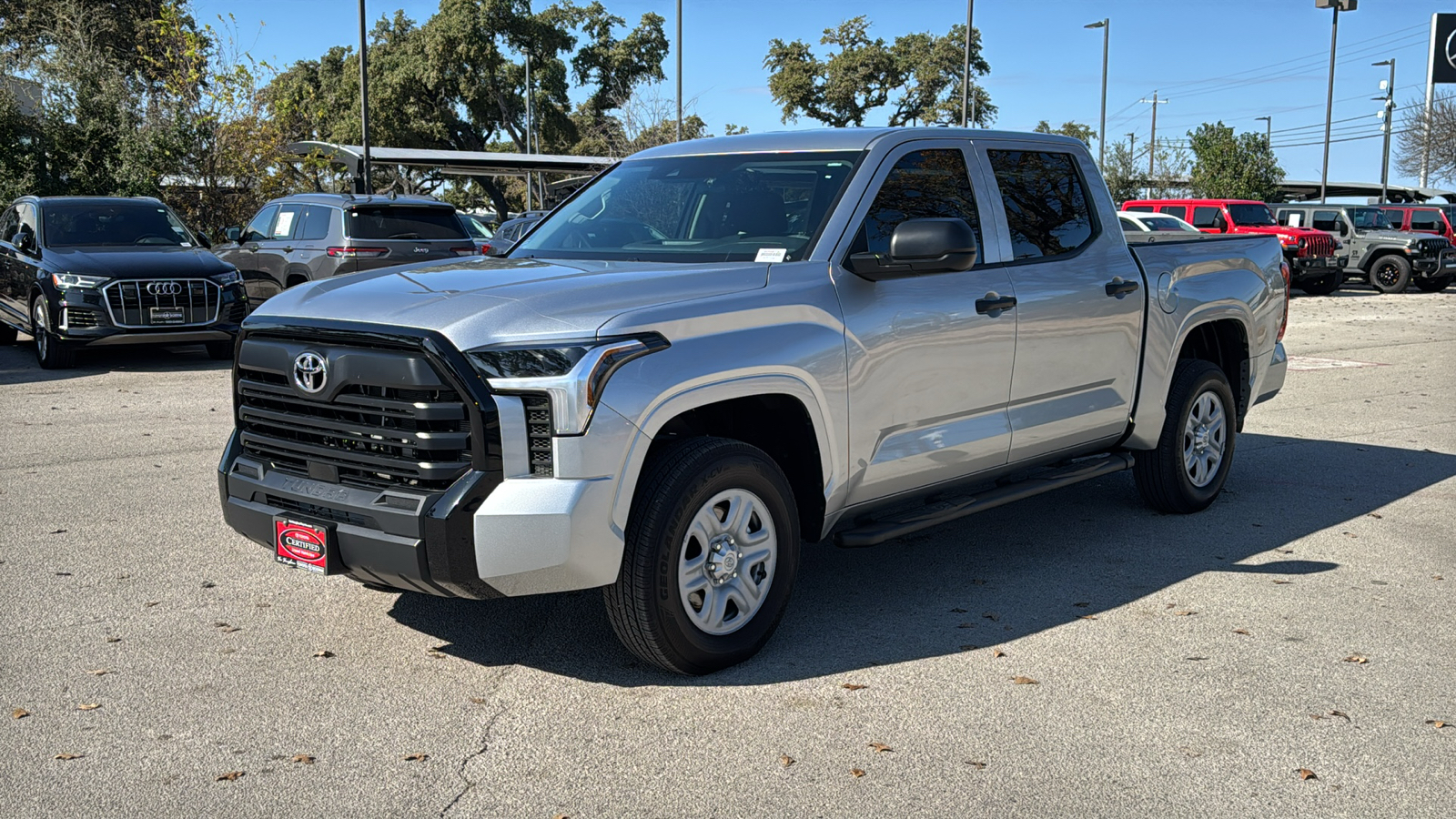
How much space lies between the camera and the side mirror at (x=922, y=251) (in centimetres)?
473

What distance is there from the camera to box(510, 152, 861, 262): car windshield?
5043 mm

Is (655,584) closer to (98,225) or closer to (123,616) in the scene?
(123,616)

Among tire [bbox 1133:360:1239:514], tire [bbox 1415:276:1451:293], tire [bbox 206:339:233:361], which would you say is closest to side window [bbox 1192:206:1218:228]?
tire [bbox 1415:276:1451:293]

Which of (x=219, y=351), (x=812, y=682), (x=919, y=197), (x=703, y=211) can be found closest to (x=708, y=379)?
(x=812, y=682)

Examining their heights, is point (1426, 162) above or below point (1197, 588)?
above

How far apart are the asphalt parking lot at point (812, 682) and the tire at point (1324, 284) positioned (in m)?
21.3

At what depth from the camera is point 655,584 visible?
423 centimetres

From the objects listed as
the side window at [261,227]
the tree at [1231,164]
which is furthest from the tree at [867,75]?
the side window at [261,227]

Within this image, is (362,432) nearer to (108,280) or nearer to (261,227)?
(108,280)

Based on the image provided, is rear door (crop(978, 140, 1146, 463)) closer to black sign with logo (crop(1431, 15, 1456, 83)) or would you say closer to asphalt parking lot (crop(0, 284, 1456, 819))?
asphalt parking lot (crop(0, 284, 1456, 819))

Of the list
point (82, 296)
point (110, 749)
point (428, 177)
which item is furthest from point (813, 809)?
point (428, 177)

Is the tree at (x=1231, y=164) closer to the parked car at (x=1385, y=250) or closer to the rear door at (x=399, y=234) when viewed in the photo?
the parked car at (x=1385, y=250)

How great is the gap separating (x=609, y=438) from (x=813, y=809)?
50.4 inches

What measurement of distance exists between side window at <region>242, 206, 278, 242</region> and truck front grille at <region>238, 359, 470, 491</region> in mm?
12198
